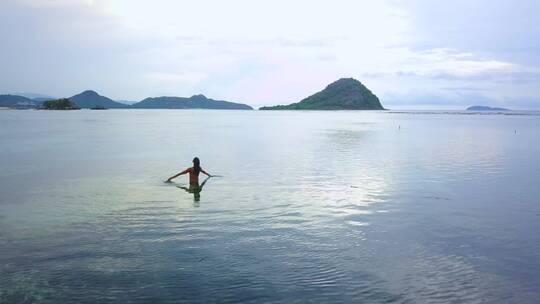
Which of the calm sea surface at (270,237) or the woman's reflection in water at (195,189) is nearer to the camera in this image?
the calm sea surface at (270,237)

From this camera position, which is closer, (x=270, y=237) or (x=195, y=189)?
(x=270, y=237)

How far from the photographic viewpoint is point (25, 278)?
13859 mm

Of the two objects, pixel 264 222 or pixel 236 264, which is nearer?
pixel 236 264

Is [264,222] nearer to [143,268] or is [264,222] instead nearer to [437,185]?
[143,268]

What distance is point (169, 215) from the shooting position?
73.6ft

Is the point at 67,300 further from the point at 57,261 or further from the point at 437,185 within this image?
the point at 437,185

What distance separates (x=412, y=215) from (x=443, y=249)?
567 centimetres

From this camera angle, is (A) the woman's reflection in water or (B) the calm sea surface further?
(A) the woman's reflection in water

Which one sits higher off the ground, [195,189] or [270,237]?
[195,189]

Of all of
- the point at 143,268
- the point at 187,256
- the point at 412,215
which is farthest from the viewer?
the point at 412,215

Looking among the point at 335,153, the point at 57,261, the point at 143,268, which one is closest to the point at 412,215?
the point at 143,268

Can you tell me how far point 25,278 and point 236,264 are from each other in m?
6.35

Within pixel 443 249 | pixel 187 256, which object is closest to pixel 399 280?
pixel 443 249

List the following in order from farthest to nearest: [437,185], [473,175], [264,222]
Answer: [473,175], [437,185], [264,222]
